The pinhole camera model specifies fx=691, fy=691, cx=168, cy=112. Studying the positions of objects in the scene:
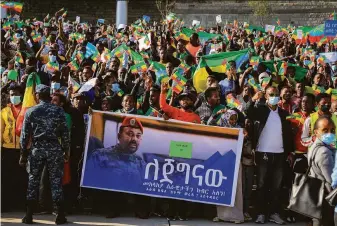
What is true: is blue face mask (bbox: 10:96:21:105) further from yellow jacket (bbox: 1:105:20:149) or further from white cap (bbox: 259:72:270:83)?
white cap (bbox: 259:72:270:83)

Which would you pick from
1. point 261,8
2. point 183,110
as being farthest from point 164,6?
point 183,110

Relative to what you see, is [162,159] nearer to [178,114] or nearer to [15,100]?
[178,114]

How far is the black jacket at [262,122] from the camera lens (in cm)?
902

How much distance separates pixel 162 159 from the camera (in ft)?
29.6

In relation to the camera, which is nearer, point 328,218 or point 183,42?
point 328,218

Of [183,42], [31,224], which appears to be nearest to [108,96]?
[31,224]

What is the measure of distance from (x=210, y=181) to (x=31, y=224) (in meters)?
2.34

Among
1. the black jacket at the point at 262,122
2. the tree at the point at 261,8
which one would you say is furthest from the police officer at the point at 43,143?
the tree at the point at 261,8

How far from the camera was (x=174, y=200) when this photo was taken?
9.07 metres

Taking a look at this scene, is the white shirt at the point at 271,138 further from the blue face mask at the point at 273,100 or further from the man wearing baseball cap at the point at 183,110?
the man wearing baseball cap at the point at 183,110

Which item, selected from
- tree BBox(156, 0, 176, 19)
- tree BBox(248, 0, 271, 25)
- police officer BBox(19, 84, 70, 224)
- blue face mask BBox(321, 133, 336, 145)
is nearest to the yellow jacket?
police officer BBox(19, 84, 70, 224)

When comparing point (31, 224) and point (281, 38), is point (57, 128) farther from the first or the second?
point (281, 38)

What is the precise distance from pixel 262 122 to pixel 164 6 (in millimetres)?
39851

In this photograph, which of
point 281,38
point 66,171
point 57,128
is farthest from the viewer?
point 281,38
